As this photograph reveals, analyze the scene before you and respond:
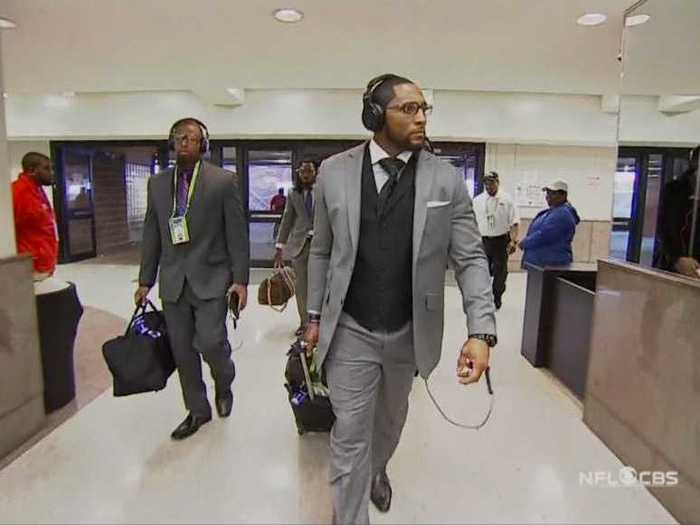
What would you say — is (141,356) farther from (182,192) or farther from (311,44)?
(311,44)

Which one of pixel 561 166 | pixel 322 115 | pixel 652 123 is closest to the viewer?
pixel 652 123

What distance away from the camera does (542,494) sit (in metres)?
2.02

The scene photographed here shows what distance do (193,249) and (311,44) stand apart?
2.52m

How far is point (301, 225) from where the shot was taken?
3.85 meters

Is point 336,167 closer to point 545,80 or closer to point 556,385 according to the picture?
point 556,385

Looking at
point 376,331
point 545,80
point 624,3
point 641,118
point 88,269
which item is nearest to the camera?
point 376,331

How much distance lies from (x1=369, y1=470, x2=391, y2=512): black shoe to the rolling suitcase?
406mm

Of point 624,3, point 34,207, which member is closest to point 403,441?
point 34,207

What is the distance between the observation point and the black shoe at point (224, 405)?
2.66 meters

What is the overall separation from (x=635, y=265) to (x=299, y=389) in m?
1.73

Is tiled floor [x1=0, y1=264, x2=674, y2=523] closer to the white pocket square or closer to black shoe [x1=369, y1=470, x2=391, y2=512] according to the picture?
black shoe [x1=369, y1=470, x2=391, y2=512]

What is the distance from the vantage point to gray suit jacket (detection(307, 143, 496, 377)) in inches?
57.5

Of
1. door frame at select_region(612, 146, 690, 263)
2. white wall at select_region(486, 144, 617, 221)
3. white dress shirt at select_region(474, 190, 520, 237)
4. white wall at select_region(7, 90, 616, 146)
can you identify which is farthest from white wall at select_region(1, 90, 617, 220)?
door frame at select_region(612, 146, 690, 263)

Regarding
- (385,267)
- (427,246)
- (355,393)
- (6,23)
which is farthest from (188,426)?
(6,23)
